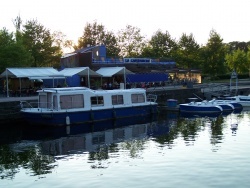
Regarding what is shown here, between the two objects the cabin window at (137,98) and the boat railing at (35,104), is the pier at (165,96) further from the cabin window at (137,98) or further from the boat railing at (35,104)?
the cabin window at (137,98)

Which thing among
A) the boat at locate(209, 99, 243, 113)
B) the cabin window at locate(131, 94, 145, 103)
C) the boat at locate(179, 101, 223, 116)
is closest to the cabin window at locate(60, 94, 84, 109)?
the cabin window at locate(131, 94, 145, 103)

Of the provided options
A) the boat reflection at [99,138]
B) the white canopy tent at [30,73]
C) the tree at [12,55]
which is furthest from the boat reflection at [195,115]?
the tree at [12,55]

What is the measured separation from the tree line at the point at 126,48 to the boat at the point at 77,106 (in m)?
22.8

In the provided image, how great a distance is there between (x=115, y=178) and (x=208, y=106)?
27390mm

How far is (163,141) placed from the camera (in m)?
27.0

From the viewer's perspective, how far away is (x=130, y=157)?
22.0 metres

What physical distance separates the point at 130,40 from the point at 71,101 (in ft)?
212

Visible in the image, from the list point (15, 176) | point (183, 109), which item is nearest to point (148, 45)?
point (183, 109)

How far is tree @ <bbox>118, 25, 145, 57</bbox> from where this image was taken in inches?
3787

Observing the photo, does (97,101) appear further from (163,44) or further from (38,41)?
(163,44)

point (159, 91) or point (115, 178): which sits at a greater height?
point (159, 91)

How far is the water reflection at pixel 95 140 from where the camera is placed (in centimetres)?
2167

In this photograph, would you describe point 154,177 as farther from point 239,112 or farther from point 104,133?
point 239,112

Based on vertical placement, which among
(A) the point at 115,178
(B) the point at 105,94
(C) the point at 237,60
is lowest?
(A) the point at 115,178
